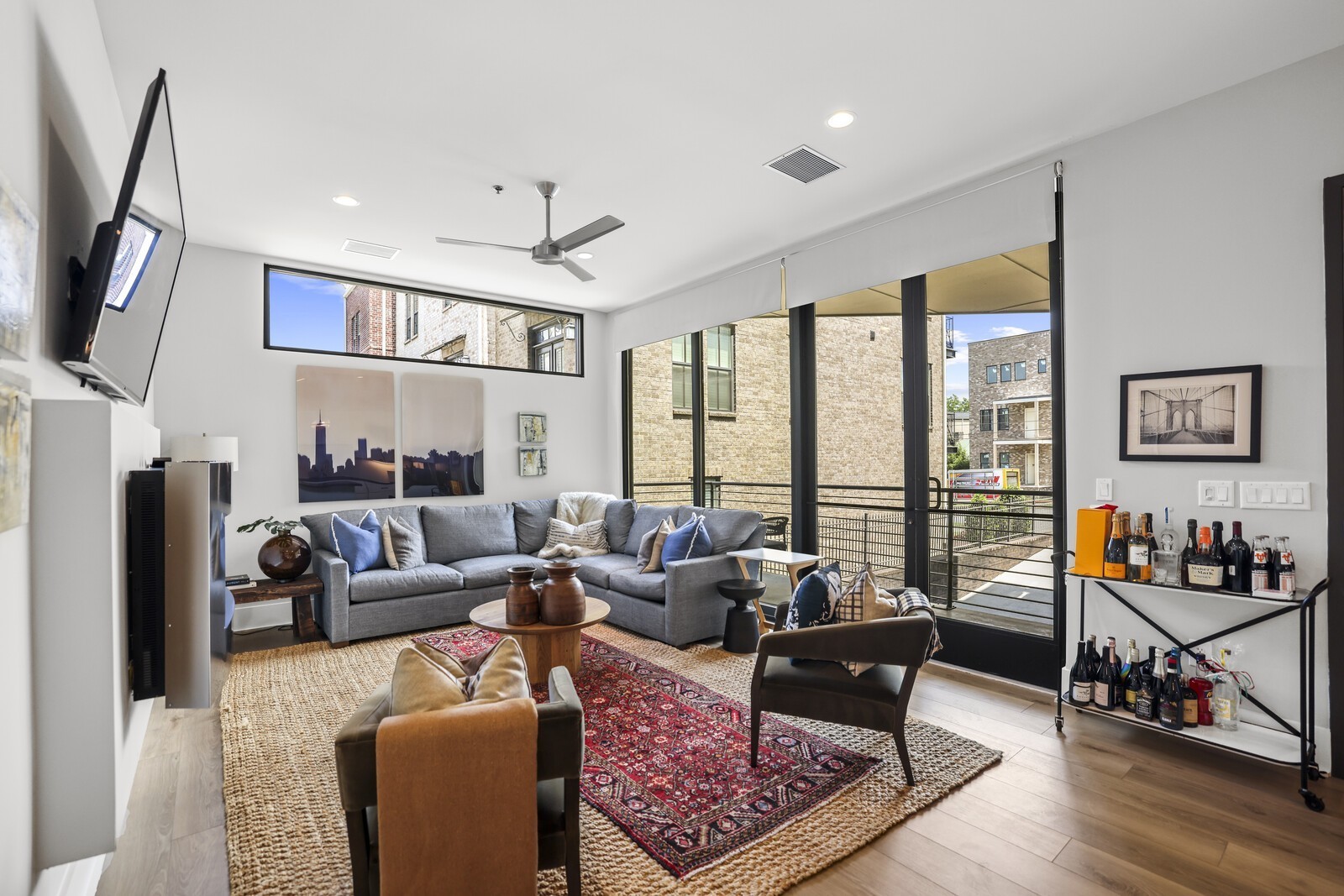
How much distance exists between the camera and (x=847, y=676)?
2674 millimetres

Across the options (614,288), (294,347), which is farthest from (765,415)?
(294,347)

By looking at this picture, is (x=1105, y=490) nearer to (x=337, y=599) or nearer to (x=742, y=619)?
(x=742, y=619)

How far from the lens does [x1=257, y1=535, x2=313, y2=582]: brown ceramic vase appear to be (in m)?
4.60

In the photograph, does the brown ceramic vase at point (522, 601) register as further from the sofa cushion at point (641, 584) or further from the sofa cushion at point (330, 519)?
the sofa cushion at point (330, 519)

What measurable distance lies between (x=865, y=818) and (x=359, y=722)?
1711 mm

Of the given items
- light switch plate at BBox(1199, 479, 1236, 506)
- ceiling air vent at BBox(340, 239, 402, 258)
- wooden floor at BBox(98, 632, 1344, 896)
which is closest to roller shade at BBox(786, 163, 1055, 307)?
light switch plate at BBox(1199, 479, 1236, 506)

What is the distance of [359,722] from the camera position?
1.66m

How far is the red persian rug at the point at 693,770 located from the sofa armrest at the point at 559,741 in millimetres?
630

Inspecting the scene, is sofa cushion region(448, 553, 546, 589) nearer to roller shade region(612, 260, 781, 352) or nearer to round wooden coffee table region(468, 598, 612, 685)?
round wooden coffee table region(468, 598, 612, 685)

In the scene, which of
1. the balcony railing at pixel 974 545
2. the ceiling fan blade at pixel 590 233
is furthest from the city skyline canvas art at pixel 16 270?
the balcony railing at pixel 974 545

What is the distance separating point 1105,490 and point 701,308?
3.43m

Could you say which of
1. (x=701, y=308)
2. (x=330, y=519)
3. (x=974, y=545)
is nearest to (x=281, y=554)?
(x=330, y=519)

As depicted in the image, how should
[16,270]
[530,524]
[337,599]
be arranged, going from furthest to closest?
[530,524] → [337,599] → [16,270]

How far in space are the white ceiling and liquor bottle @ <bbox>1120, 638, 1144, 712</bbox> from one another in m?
2.45
